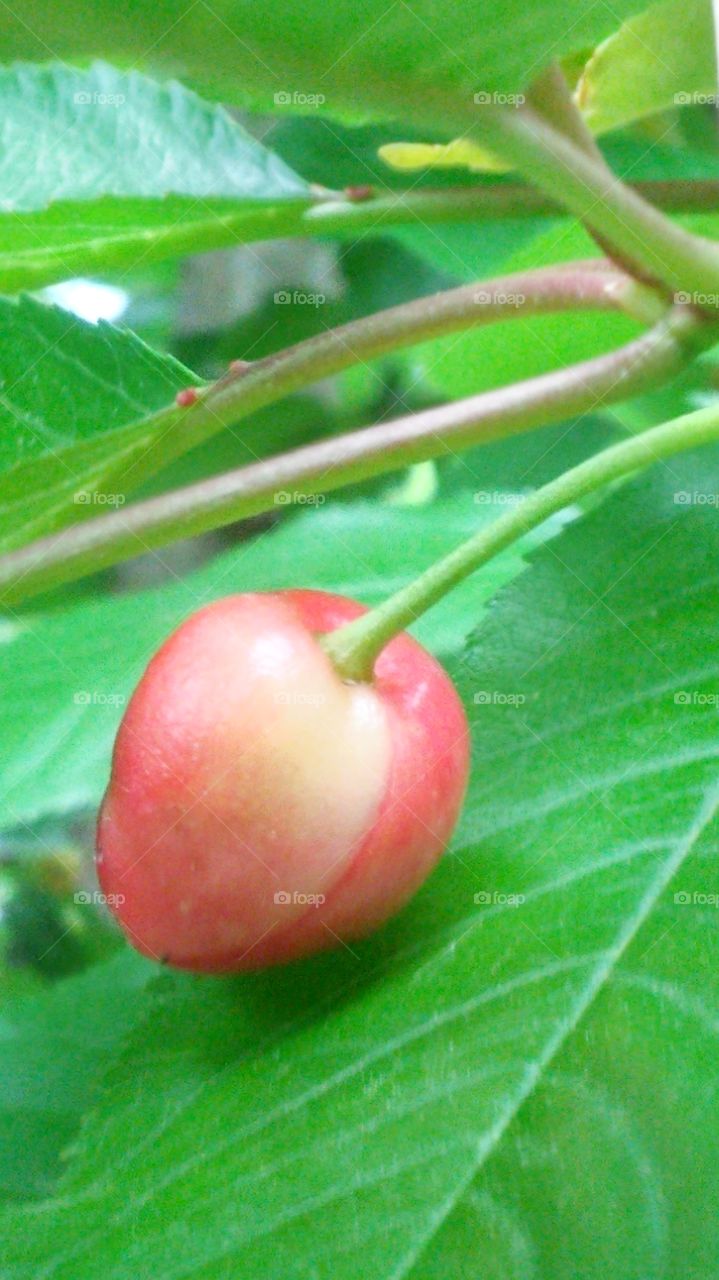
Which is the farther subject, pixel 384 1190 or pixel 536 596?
pixel 536 596

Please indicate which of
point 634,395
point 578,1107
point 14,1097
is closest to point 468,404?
point 634,395

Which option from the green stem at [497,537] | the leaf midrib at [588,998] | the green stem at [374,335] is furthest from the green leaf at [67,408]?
the leaf midrib at [588,998]

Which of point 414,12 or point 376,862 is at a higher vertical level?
point 414,12

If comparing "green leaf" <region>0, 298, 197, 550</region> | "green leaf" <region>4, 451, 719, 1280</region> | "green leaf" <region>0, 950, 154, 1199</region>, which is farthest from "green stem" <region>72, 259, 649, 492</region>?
"green leaf" <region>0, 950, 154, 1199</region>

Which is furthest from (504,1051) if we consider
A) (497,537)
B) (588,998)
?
(497,537)

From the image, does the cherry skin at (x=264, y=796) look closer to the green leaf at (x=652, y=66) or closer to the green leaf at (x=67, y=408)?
the green leaf at (x=67, y=408)

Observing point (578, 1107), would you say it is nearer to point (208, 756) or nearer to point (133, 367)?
point (208, 756)
